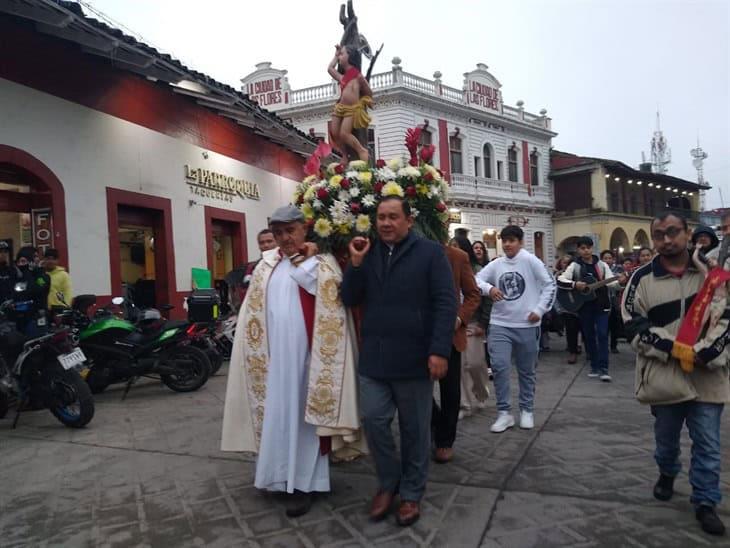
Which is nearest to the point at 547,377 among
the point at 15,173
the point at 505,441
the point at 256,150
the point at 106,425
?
the point at 505,441

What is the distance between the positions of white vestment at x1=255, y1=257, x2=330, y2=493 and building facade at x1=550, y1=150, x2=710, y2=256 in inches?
1181

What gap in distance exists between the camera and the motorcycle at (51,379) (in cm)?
531

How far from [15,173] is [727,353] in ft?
27.3

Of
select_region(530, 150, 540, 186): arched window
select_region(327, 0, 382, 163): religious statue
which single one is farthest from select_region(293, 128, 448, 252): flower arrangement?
select_region(530, 150, 540, 186): arched window

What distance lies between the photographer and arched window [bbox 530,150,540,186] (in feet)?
106

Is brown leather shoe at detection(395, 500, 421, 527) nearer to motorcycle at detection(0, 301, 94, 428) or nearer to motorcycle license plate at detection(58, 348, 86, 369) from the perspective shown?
motorcycle at detection(0, 301, 94, 428)

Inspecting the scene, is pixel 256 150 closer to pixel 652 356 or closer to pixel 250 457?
pixel 250 457

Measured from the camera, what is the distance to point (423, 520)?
125 inches

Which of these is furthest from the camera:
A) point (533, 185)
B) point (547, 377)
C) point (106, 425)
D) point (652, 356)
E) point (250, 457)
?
point (533, 185)

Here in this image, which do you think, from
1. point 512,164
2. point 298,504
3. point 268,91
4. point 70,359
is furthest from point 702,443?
point 512,164

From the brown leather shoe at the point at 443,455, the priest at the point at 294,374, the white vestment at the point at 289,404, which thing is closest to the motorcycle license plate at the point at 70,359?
the priest at the point at 294,374

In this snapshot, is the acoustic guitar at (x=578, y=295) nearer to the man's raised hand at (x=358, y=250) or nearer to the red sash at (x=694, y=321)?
the red sash at (x=694, y=321)

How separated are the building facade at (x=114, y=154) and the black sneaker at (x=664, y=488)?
7399 millimetres

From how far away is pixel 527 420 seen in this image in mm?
4941
